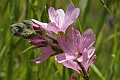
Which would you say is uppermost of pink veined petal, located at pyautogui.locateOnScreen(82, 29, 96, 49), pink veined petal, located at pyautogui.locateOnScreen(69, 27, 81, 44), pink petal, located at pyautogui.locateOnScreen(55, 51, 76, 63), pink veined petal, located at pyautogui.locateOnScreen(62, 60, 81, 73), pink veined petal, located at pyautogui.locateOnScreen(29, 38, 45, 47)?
pink veined petal, located at pyautogui.locateOnScreen(29, 38, 45, 47)

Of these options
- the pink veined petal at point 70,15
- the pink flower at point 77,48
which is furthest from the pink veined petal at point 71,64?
the pink veined petal at point 70,15

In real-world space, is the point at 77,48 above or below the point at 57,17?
below

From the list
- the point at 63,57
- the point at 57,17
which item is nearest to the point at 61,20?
the point at 57,17

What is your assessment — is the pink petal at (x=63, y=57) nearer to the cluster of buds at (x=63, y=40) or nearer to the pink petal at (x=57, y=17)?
the cluster of buds at (x=63, y=40)

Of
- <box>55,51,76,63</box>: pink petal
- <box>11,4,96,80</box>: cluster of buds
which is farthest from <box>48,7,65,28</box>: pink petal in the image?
<box>55,51,76,63</box>: pink petal

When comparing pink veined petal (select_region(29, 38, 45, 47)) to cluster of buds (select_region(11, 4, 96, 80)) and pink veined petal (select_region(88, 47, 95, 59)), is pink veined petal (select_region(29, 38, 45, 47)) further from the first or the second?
pink veined petal (select_region(88, 47, 95, 59))

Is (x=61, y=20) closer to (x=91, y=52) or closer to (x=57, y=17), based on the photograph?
(x=57, y=17)
